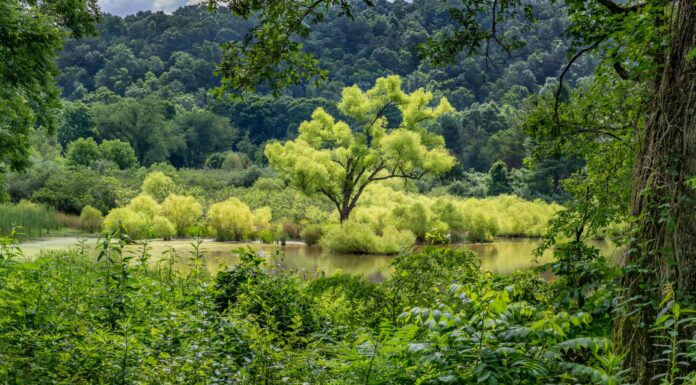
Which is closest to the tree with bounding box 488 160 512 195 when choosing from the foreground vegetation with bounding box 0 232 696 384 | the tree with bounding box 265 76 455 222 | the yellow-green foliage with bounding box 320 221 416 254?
the tree with bounding box 265 76 455 222

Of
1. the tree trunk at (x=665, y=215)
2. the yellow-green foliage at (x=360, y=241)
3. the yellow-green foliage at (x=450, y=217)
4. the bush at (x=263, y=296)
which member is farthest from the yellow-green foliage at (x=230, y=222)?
the tree trunk at (x=665, y=215)

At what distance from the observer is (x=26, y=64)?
869 centimetres

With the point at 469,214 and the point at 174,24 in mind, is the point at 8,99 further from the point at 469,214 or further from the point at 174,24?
the point at 174,24

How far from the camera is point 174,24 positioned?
7838cm

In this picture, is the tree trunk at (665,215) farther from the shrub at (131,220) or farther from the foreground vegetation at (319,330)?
the shrub at (131,220)

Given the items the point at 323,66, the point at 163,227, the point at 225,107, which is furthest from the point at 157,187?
the point at 323,66

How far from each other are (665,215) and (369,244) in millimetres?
14973

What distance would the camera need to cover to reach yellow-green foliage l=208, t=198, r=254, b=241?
64.0 ft

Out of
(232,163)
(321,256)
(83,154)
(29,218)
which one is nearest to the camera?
(321,256)

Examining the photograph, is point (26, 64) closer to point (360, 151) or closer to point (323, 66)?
point (360, 151)

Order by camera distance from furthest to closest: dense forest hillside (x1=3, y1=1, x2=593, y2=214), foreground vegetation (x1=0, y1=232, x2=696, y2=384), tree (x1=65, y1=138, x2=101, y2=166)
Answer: tree (x1=65, y1=138, x2=101, y2=166) < dense forest hillside (x1=3, y1=1, x2=593, y2=214) < foreground vegetation (x1=0, y1=232, x2=696, y2=384)

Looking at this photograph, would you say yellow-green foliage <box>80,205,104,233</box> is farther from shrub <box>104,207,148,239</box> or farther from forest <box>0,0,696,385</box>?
shrub <box>104,207,148,239</box>

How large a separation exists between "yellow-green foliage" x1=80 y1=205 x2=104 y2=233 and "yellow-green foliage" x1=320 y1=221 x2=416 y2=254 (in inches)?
282

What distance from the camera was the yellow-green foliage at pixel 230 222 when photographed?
19.5 m
